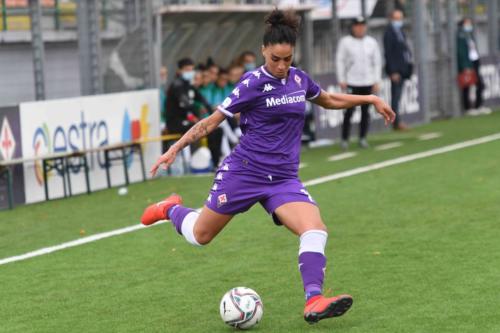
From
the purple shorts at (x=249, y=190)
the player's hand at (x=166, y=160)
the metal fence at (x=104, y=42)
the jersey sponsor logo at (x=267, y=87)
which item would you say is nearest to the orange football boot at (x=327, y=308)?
the purple shorts at (x=249, y=190)

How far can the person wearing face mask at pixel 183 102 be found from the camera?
18.1 metres

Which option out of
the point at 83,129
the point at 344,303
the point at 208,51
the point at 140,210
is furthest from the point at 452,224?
the point at 208,51

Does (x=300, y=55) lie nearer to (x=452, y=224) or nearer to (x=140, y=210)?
(x=140, y=210)

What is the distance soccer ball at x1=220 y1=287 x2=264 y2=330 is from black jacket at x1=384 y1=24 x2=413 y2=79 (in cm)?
1541

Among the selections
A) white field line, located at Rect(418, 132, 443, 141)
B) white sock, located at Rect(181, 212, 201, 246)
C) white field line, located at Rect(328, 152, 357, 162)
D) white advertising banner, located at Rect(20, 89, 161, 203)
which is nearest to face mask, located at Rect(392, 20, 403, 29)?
white field line, located at Rect(418, 132, 443, 141)

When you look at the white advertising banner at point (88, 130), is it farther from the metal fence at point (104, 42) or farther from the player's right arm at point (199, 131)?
the player's right arm at point (199, 131)

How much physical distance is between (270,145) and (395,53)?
1515 centimetres

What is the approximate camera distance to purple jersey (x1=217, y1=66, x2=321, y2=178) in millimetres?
7961

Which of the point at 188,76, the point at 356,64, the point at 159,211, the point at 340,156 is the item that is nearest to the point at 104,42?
the point at 188,76

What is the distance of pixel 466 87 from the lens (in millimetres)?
27875

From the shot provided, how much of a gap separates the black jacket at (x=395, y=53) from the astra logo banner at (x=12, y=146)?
927 centimetres

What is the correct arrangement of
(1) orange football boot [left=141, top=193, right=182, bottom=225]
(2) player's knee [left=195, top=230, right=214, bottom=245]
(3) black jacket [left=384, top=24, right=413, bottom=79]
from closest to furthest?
(2) player's knee [left=195, top=230, right=214, bottom=245], (1) orange football boot [left=141, top=193, right=182, bottom=225], (3) black jacket [left=384, top=24, right=413, bottom=79]

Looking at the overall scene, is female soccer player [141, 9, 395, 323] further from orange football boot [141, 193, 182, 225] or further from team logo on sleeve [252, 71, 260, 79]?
orange football boot [141, 193, 182, 225]

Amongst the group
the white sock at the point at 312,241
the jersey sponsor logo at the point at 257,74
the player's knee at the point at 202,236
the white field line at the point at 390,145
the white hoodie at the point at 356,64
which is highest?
the jersey sponsor logo at the point at 257,74
